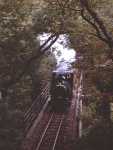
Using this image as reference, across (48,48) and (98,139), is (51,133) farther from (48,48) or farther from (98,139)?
(98,139)

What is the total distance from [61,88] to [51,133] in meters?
7.59

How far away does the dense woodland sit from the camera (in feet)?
70.6

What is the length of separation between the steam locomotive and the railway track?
1930 millimetres

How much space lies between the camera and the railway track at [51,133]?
2575 centimetres

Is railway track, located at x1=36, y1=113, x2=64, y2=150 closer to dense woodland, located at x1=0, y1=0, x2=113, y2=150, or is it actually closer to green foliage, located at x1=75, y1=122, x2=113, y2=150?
dense woodland, located at x1=0, y1=0, x2=113, y2=150

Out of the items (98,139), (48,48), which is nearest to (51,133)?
(48,48)

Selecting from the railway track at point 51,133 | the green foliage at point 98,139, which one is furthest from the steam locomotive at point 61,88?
the green foliage at point 98,139

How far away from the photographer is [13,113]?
2703cm

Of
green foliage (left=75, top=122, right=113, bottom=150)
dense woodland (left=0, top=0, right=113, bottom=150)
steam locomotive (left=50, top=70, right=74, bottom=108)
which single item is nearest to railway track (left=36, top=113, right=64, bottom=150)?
dense woodland (left=0, top=0, right=113, bottom=150)

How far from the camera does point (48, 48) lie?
30328 mm

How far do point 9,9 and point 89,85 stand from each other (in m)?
6.01

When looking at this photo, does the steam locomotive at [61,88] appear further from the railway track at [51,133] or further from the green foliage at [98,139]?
the green foliage at [98,139]

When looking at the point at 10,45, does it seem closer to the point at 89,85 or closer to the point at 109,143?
the point at 89,85

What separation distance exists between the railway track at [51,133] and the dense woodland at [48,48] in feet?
4.94
